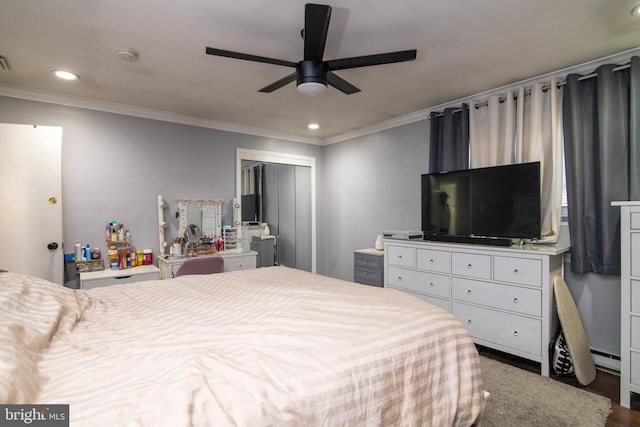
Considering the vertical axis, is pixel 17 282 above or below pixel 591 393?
above

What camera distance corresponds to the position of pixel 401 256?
342 centimetres

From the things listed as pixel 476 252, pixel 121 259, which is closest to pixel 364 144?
pixel 476 252

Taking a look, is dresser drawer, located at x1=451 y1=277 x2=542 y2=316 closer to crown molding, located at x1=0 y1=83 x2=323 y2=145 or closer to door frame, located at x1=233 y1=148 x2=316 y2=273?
door frame, located at x1=233 y1=148 x2=316 y2=273

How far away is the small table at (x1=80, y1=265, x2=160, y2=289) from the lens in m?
2.94

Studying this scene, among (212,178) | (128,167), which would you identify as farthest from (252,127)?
(128,167)

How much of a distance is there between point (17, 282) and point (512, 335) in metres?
3.34

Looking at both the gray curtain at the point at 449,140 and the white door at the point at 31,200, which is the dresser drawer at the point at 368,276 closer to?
the gray curtain at the point at 449,140

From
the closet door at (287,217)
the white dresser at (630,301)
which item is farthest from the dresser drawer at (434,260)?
the closet door at (287,217)

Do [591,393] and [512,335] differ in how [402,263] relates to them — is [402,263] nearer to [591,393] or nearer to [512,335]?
[512,335]

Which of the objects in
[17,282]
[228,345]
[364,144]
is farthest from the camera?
[364,144]

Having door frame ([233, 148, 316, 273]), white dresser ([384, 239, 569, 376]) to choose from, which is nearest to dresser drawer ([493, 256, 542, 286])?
white dresser ([384, 239, 569, 376])

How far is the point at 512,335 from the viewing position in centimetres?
258

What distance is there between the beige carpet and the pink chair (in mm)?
2518

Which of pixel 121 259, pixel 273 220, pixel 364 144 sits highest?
pixel 364 144
